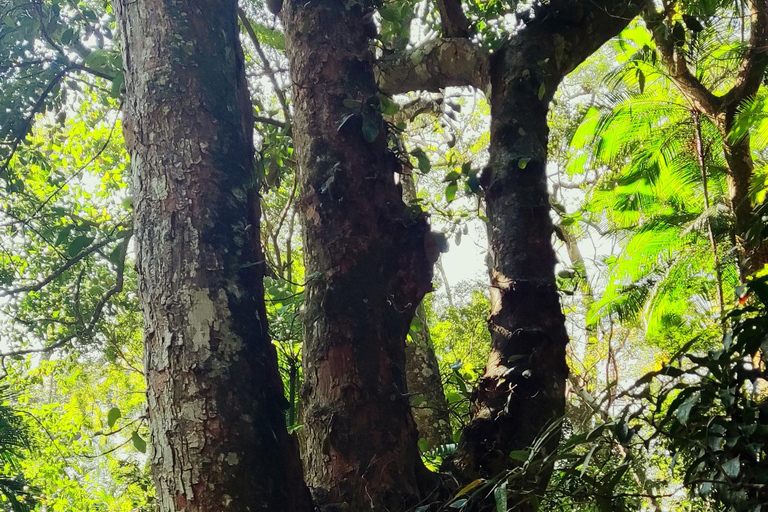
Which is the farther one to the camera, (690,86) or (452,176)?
(690,86)

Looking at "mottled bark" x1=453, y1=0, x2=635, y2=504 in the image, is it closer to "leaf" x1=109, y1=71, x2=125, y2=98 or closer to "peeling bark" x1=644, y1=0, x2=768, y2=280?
"leaf" x1=109, y1=71, x2=125, y2=98

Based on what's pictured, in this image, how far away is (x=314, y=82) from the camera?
1.60 m

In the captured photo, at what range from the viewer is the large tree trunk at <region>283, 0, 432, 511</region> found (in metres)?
1.25

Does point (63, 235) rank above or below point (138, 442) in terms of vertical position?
above

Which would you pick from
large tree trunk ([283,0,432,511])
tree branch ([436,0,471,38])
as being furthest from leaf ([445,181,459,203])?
tree branch ([436,0,471,38])

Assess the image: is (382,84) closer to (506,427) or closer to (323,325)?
(323,325)

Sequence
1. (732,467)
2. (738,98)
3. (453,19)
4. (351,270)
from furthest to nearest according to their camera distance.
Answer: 1. (738,98)
2. (453,19)
3. (351,270)
4. (732,467)

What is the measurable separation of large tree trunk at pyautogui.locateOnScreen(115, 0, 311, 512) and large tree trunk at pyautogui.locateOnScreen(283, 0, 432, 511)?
0.15 metres

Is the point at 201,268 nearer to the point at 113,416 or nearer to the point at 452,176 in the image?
the point at 113,416

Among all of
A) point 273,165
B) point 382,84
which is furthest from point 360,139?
point 382,84

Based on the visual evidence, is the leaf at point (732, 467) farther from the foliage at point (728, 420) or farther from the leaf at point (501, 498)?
the leaf at point (501, 498)

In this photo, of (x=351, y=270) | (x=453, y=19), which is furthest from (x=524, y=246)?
(x=453, y=19)

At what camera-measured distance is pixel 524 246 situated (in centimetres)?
159

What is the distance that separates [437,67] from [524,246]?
99cm
